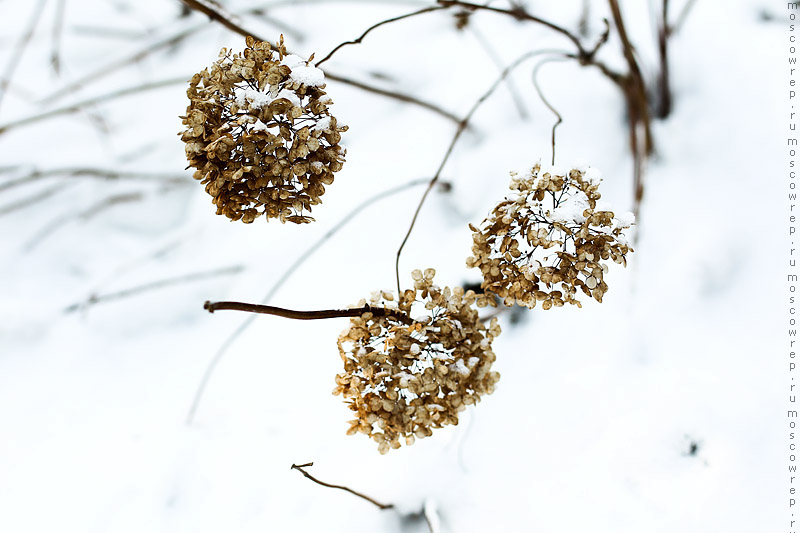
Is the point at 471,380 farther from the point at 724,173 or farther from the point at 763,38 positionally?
the point at 763,38

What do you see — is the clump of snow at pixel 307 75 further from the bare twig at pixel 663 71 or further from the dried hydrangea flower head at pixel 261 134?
the bare twig at pixel 663 71

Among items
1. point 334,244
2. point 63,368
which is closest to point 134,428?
point 63,368

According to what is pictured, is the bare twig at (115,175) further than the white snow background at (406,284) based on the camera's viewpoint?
Yes

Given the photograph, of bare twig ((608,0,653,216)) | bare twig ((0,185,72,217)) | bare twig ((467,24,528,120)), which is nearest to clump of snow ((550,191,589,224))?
bare twig ((608,0,653,216))

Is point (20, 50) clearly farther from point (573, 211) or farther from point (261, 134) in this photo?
point (573, 211)

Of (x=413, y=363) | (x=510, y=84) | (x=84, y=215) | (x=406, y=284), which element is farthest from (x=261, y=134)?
(x=84, y=215)

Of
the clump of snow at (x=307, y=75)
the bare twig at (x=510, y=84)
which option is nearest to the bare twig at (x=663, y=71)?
the bare twig at (x=510, y=84)
